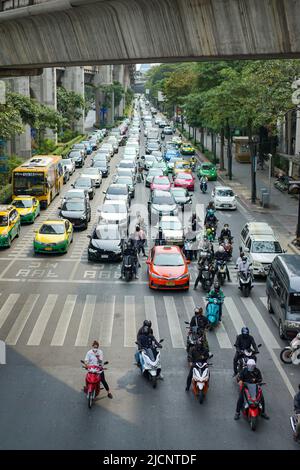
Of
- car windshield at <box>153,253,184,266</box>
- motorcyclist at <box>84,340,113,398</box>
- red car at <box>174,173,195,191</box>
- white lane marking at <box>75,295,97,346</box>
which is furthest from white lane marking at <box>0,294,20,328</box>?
red car at <box>174,173,195,191</box>

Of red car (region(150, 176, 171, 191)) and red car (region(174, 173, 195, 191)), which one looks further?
red car (region(174, 173, 195, 191))

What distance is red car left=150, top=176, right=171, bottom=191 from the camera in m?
45.7

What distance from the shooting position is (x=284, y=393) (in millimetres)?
16078

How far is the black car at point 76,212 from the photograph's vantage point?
35.7 m

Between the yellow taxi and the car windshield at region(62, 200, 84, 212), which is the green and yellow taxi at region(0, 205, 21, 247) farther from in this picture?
the yellow taxi

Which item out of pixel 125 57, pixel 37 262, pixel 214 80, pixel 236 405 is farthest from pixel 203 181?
pixel 236 405

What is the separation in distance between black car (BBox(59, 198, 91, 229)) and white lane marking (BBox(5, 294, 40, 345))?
12074mm

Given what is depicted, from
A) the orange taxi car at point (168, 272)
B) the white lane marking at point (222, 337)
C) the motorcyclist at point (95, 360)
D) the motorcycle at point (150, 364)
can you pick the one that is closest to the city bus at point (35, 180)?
the orange taxi car at point (168, 272)

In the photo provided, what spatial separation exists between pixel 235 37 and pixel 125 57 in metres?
3.63

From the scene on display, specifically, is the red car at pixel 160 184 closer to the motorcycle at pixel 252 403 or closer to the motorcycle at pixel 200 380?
the motorcycle at pixel 200 380

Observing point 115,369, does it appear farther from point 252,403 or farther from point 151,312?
point 151,312

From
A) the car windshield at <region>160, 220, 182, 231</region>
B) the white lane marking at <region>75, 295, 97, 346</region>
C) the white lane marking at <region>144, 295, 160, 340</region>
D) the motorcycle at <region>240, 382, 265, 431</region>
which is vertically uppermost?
the car windshield at <region>160, 220, 182, 231</region>

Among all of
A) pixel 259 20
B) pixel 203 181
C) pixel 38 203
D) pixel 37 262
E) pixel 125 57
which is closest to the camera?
pixel 259 20
